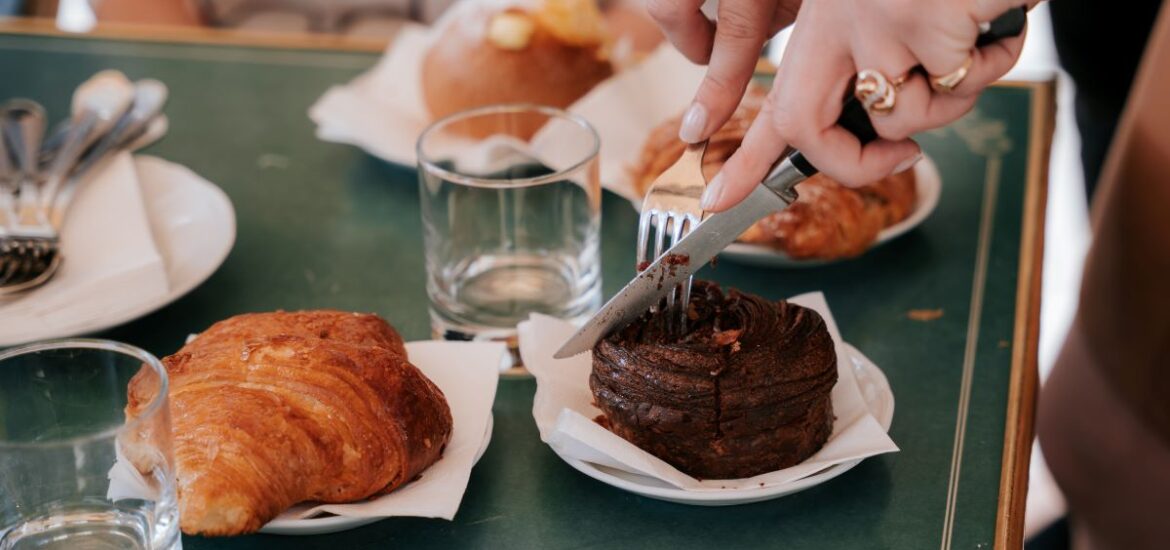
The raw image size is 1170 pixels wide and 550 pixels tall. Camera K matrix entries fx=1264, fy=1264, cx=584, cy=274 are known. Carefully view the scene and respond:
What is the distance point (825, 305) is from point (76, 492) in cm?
63

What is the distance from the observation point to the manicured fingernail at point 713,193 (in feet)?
2.88

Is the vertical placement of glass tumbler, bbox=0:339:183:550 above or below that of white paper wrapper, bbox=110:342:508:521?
above

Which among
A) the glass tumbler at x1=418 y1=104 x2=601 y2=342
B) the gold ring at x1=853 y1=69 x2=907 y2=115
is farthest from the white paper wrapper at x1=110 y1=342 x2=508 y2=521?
the gold ring at x1=853 y1=69 x2=907 y2=115

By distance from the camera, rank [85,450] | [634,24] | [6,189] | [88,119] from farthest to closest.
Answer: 1. [634,24]
2. [88,119]
3. [6,189]
4. [85,450]

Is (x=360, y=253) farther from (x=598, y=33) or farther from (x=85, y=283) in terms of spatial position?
(x=598, y=33)

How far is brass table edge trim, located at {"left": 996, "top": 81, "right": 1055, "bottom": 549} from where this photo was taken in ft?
3.03

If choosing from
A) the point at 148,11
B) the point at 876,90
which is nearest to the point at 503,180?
the point at 876,90

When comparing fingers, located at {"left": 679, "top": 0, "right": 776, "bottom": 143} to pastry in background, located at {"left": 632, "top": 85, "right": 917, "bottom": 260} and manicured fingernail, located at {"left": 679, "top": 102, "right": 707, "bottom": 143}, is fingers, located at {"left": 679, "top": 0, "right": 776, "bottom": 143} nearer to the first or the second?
manicured fingernail, located at {"left": 679, "top": 102, "right": 707, "bottom": 143}

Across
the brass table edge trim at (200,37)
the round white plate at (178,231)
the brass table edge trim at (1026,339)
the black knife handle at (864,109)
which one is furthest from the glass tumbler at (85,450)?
the brass table edge trim at (200,37)

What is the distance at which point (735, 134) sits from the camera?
1.34 m

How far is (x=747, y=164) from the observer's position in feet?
2.87

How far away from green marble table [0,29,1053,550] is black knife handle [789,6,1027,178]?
248 mm

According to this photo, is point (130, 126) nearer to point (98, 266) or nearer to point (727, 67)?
point (98, 266)

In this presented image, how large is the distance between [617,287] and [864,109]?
43 cm
